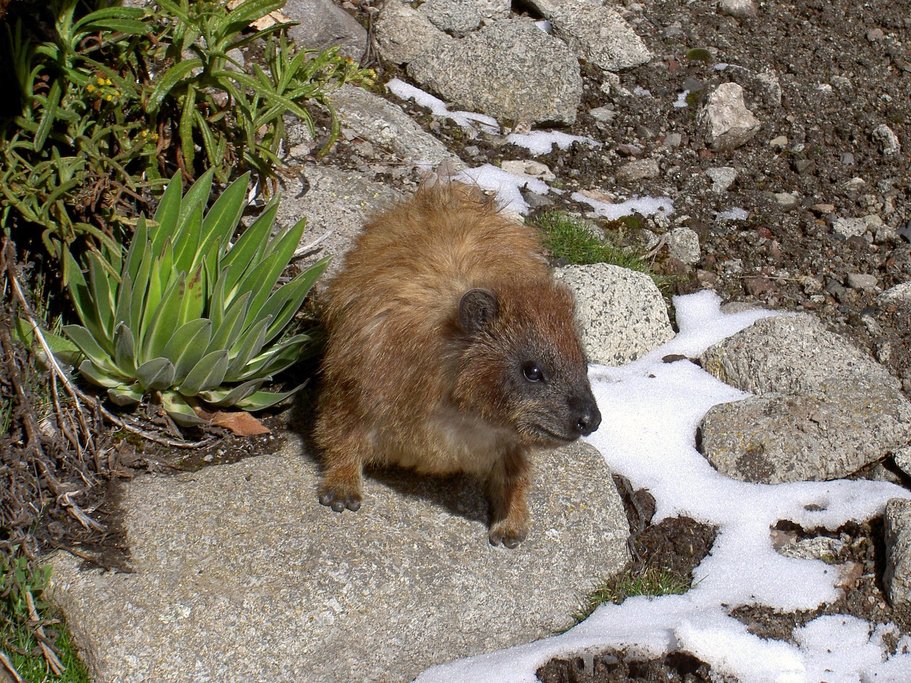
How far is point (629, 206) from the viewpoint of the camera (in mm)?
6926

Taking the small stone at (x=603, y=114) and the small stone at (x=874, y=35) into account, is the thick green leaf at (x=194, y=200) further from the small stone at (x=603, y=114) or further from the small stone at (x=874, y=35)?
the small stone at (x=874, y=35)

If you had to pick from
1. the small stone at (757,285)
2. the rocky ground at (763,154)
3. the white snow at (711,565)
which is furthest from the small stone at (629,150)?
the white snow at (711,565)

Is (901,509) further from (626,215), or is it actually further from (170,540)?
(170,540)

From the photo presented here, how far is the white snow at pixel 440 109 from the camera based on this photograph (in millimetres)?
7289

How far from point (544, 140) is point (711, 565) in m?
3.76

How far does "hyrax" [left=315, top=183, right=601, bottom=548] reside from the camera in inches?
155

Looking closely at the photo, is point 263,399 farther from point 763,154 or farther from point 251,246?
point 763,154

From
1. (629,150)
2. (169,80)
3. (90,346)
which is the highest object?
(169,80)

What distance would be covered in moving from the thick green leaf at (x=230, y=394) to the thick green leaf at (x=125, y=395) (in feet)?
0.96

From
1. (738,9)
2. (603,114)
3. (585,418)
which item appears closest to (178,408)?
(585,418)

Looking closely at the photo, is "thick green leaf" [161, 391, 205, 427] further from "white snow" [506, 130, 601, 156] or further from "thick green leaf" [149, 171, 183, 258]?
"white snow" [506, 130, 601, 156]

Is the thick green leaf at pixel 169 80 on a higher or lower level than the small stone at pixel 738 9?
higher

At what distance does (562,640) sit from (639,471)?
4.10 feet

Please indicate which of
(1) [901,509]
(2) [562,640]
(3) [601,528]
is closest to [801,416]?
(1) [901,509]
